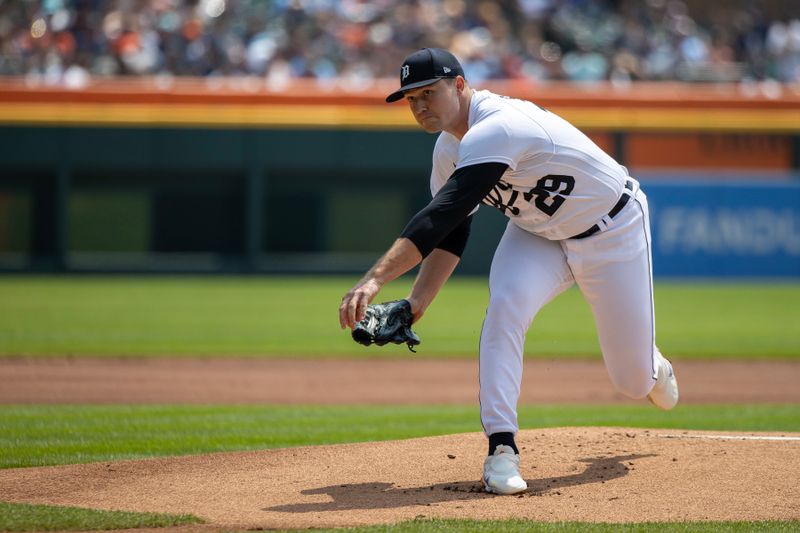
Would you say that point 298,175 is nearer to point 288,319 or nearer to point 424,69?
point 288,319

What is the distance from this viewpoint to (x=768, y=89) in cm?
1967

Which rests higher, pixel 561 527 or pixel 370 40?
pixel 370 40

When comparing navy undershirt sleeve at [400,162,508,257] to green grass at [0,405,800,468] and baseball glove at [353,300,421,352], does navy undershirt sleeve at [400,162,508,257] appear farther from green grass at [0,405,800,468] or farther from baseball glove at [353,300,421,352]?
green grass at [0,405,800,468]

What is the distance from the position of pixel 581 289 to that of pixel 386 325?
852 millimetres

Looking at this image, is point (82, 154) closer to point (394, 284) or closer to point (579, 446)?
point (394, 284)

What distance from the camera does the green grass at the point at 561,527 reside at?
360 centimetres

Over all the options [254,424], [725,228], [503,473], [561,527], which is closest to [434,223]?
[503,473]

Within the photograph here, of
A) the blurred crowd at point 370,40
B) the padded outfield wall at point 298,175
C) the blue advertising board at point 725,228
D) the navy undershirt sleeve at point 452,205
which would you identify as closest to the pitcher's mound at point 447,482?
the navy undershirt sleeve at point 452,205

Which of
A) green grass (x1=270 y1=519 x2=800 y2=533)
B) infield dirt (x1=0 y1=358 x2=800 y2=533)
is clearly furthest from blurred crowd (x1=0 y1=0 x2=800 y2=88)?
green grass (x1=270 y1=519 x2=800 y2=533)

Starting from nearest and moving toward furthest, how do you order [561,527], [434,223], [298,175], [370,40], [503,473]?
[561,527]
[434,223]
[503,473]
[298,175]
[370,40]

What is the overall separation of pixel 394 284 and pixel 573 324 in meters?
5.27

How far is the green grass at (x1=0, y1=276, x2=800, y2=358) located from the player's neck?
638 centimetres

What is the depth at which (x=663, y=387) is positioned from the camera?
489 cm

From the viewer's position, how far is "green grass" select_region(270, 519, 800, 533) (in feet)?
11.8
